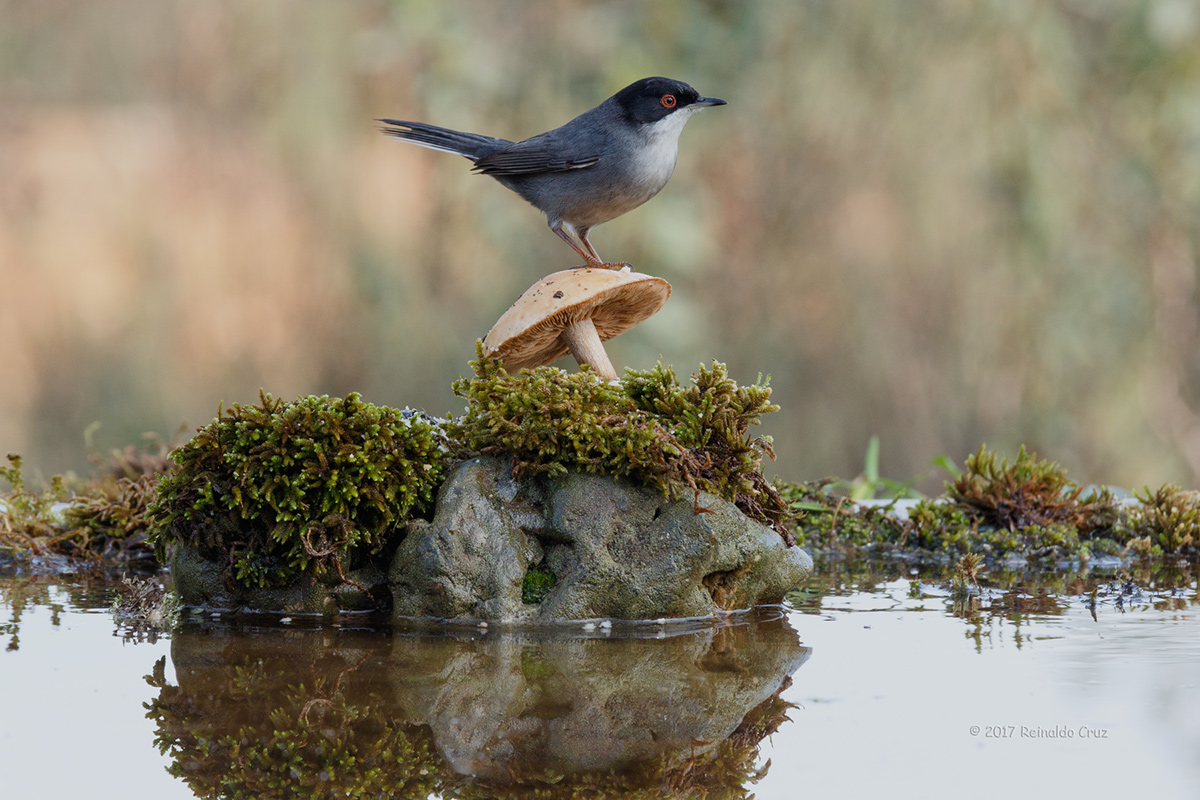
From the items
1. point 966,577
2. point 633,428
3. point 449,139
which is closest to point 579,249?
point 449,139

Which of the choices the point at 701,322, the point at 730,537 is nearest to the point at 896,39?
the point at 701,322

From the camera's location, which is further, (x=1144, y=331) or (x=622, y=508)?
(x=1144, y=331)

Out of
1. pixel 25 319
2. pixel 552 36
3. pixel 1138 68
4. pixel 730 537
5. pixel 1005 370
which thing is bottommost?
pixel 730 537

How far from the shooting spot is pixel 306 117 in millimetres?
8141

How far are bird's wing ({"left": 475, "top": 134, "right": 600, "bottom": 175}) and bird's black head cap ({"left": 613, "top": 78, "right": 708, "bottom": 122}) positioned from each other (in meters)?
0.23

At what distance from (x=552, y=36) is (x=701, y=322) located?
7.85 ft

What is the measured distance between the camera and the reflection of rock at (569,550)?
3.02 metres

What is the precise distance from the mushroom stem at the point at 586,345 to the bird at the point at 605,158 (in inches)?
10.5

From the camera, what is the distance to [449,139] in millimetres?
4266

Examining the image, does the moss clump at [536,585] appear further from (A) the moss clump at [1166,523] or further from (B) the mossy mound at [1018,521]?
(A) the moss clump at [1166,523]

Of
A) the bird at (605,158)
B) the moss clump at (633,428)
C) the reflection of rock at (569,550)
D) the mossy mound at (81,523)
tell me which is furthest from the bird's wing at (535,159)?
the mossy mound at (81,523)

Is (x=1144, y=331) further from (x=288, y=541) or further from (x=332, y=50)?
(x=288, y=541)

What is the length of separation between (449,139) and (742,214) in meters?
4.93

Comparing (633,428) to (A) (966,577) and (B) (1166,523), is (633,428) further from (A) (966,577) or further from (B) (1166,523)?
(B) (1166,523)
